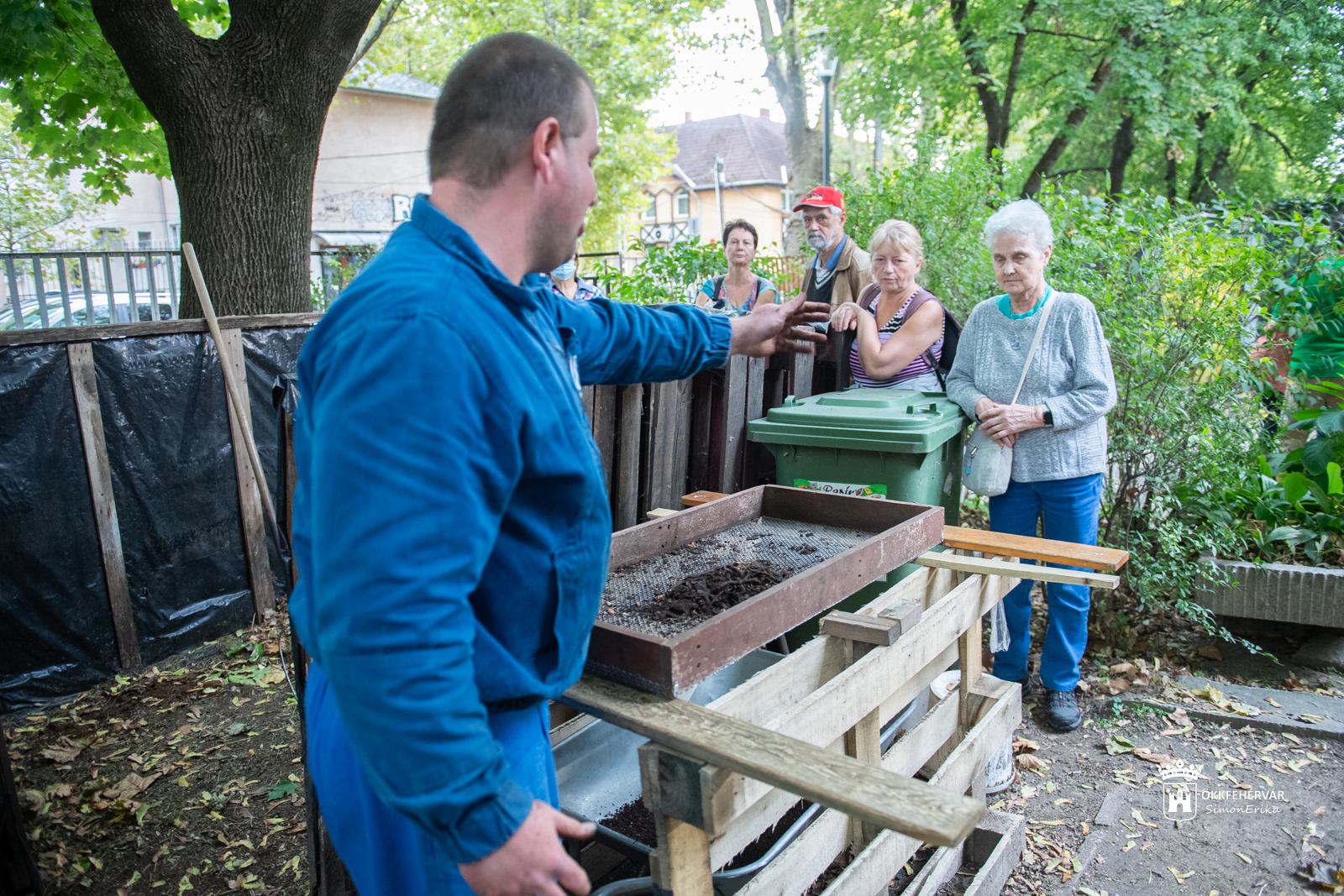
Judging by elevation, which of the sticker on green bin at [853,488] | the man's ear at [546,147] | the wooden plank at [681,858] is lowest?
the wooden plank at [681,858]

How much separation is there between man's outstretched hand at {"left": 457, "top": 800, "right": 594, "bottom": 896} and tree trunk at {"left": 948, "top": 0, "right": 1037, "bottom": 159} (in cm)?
1142

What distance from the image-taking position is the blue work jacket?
1.06 m

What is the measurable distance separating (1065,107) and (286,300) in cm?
1062

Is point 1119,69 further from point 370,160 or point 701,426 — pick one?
point 370,160

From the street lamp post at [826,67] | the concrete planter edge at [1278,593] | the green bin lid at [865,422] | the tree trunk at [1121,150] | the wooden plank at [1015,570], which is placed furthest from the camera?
the tree trunk at [1121,150]

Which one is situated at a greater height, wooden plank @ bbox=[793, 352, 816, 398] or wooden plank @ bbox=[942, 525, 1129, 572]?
wooden plank @ bbox=[793, 352, 816, 398]

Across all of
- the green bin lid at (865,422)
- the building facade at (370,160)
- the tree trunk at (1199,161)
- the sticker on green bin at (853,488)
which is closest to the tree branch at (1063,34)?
the tree trunk at (1199,161)

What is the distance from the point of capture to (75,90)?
7.40 meters

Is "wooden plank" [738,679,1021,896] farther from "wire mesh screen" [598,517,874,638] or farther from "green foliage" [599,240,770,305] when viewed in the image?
"green foliage" [599,240,770,305]

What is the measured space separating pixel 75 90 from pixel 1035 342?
26.5 ft

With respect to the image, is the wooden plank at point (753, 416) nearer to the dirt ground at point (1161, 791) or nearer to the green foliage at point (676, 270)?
the dirt ground at point (1161, 791)

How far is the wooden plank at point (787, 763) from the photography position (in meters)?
1.32

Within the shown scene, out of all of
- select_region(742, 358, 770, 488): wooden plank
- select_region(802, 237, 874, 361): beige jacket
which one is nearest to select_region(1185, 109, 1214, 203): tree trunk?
select_region(802, 237, 874, 361): beige jacket

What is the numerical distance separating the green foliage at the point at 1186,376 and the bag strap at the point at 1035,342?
96 cm
